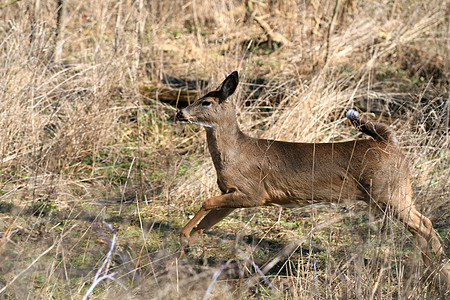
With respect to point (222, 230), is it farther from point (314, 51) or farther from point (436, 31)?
point (436, 31)

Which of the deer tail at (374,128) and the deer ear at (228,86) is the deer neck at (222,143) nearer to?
the deer ear at (228,86)

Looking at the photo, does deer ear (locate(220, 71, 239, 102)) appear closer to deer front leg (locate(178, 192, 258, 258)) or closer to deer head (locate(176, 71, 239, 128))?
deer head (locate(176, 71, 239, 128))

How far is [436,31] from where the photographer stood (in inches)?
361

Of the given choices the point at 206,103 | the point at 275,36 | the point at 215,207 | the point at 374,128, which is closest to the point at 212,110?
the point at 206,103

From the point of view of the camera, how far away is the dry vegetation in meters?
3.88

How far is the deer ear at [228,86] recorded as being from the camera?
14.5 ft

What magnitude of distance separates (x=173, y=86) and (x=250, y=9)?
8.88 feet

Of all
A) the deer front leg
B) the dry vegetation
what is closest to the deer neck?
the deer front leg

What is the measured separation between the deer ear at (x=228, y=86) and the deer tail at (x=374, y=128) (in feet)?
3.04

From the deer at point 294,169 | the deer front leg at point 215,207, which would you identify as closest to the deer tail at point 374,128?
the deer at point 294,169

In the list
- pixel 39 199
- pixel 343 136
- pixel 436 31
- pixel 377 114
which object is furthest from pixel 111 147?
pixel 436 31

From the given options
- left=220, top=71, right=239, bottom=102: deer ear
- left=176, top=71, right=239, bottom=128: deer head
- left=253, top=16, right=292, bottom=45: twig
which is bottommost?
left=253, top=16, right=292, bottom=45: twig

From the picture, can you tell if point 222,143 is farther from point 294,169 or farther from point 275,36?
point 275,36

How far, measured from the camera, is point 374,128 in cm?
454
